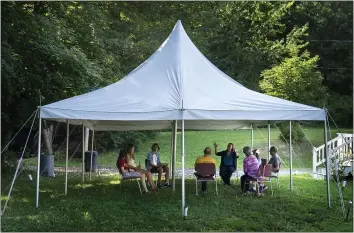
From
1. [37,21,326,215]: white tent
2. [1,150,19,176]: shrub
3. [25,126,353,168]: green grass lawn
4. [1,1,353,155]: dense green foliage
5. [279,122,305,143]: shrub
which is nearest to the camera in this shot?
[37,21,326,215]: white tent

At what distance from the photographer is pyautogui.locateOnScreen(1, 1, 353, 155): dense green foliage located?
39.9 feet

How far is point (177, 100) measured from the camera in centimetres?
812

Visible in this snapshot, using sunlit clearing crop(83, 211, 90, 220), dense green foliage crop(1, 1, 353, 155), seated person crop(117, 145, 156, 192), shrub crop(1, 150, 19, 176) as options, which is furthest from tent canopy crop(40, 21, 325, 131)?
shrub crop(1, 150, 19, 176)

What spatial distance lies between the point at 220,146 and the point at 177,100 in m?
14.9

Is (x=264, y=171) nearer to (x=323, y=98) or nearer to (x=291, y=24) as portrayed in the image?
(x=323, y=98)

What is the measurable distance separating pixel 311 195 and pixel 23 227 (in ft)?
18.3

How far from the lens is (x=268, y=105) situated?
814 cm

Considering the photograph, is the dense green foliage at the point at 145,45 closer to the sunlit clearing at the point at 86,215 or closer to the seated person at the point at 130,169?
the seated person at the point at 130,169

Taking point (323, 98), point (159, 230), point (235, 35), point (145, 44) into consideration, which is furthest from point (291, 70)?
point (159, 230)

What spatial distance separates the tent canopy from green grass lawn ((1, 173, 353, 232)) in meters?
1.45

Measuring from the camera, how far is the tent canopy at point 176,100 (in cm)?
782

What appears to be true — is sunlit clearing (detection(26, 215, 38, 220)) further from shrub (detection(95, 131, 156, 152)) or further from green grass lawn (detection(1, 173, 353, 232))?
shrub (detection(95, 131, 156, 152))

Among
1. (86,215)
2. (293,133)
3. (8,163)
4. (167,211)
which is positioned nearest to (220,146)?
(293,133)

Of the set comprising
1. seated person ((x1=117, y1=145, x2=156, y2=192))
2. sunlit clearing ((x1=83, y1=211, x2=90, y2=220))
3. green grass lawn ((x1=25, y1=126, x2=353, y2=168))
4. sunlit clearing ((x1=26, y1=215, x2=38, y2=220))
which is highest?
green grass lawn ((x1=25, y1=126, x2=353, y2=168))
